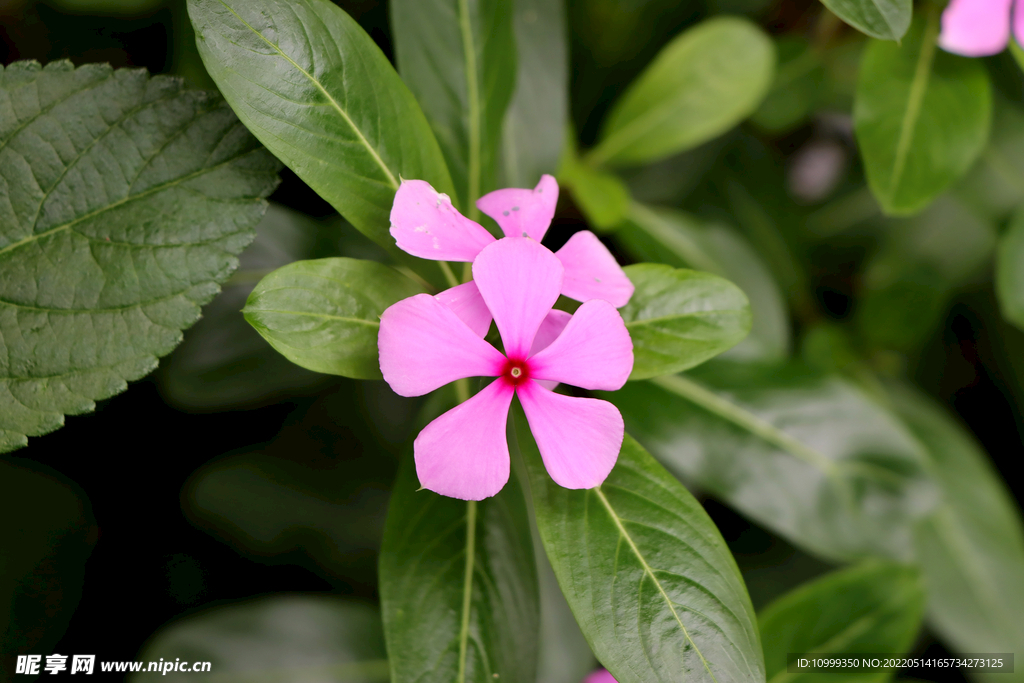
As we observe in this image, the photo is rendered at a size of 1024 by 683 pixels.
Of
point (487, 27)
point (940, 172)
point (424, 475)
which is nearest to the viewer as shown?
point (424, 475)

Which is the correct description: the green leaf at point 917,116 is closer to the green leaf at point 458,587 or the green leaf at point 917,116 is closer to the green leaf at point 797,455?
the green leaf at point 797,455

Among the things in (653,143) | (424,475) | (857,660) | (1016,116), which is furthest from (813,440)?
(1016,116)

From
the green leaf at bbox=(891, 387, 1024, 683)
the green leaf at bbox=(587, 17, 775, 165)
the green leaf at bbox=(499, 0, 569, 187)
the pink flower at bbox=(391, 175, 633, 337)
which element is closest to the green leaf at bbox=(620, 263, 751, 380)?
the pink flower at bbox=(391, 175, 633, 337)

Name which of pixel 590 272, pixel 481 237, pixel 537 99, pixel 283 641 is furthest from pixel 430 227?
pixel 283 641

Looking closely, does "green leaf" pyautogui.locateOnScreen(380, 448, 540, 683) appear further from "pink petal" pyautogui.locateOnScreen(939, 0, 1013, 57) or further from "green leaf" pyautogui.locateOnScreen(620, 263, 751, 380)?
"pink petal" pyautogui.locateOnScreen(939, 0, 1013, 57)

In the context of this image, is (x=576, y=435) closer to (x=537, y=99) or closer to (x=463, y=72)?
(x=463, y=72)

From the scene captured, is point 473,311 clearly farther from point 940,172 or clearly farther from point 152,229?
point 940,172
